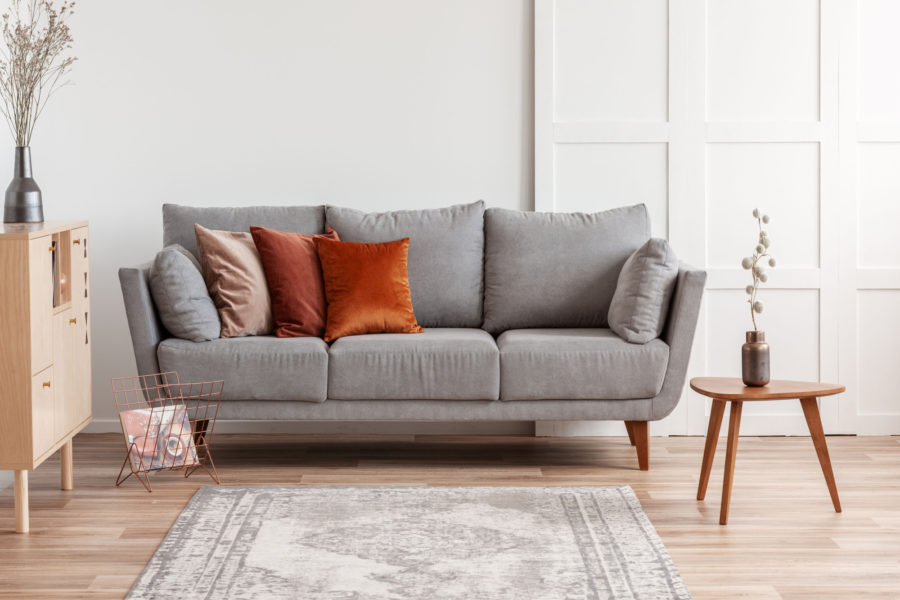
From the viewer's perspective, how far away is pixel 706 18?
4.56 metres

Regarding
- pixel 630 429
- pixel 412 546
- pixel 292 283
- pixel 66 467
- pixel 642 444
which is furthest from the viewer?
pixel 630 429

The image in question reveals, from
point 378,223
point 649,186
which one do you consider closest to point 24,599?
point 378,223

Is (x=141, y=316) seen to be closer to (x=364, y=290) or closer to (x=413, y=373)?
(x=364, y=290)

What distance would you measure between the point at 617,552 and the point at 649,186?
6.85ft

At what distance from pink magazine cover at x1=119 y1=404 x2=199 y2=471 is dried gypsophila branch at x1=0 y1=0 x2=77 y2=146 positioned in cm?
113

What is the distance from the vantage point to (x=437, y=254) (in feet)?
Answer: 14.4

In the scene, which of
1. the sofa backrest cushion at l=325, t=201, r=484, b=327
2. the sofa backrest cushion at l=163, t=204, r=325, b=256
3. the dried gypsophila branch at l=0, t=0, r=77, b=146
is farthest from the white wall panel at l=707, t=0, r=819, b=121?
the dried gypsophila branch at l=0, t=0, r=77, b=146

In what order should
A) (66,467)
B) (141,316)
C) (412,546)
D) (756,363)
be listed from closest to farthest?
1. (412,546)
2. (756,363)
3. (66,467)
4. (141,316)

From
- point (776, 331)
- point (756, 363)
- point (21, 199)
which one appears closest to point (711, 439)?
point (756, 363)

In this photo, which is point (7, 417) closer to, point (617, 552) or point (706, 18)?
point (617, 552)

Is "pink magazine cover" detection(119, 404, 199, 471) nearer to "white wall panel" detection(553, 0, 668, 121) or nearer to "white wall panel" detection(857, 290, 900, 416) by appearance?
"white wall panel" detection(553, 0, 668, 121)

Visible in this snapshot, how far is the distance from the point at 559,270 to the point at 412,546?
64.3 inches

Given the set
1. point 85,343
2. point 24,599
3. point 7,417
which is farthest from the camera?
point 85,343

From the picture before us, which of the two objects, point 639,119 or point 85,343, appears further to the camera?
point 639,119
